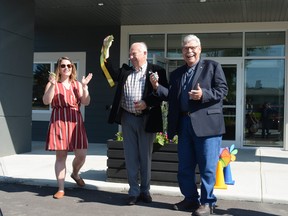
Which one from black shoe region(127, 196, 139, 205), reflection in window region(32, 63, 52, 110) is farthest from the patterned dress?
reflection in window region(32, 63, 52, 110)

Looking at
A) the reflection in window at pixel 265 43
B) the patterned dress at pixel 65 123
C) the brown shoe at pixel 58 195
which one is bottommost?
the brown shoe at pixel 58 195

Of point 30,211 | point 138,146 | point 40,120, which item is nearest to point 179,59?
point 40,120

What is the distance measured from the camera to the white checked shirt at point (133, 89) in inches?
180

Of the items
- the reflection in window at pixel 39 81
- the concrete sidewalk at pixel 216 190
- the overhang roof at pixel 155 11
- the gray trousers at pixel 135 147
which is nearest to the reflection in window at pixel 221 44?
the overhang roof at pixel 155 11

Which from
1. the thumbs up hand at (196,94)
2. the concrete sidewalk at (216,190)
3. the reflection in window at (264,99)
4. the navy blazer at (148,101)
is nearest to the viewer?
the thumbs up hand at (196,94)

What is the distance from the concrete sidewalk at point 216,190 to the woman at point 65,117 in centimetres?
81

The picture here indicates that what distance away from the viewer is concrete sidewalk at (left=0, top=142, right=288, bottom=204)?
5.21 m

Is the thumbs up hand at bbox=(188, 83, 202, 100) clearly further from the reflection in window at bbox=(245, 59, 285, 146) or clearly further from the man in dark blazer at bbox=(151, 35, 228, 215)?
the reflection in window at bbox=(245, 59, 285, 146)

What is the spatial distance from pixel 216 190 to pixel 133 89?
188cm

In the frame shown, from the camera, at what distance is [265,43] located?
34.4 feet

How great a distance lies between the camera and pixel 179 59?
11.1 meters

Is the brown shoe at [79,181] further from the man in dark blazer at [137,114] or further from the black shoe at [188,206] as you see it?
the black shoe at [188,206]

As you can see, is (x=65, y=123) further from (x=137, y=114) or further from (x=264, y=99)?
(x=264, y=99)

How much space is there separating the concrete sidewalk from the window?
2.64 m
